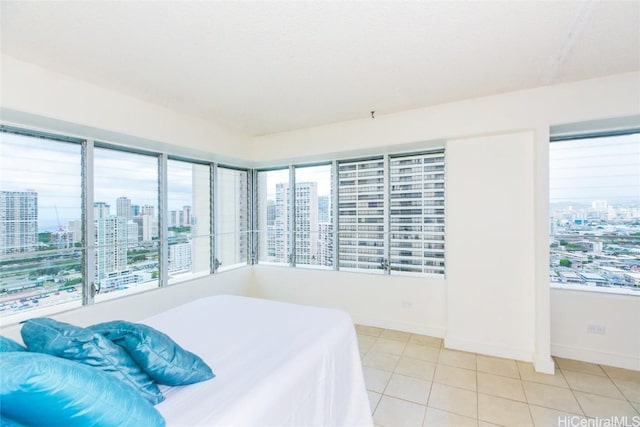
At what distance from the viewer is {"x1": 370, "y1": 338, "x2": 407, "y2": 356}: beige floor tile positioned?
9.96 feet

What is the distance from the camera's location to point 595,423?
194cm

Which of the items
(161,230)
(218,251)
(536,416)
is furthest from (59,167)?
(536,416)

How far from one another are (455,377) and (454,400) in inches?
13.8

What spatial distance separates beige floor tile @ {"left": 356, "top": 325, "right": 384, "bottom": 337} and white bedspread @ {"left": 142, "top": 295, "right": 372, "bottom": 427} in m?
1.52

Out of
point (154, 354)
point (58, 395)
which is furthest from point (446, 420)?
point (58, 395)

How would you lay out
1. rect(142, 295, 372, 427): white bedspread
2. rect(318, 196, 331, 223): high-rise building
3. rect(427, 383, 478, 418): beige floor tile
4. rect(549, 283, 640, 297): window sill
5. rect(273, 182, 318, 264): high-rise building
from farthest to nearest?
rect(273, 182, 318, 264): high-rise building
rect(318, 196, 331, 223): high-rise building
rect(549, 283, 640, 297): window sill
rect(427, 383, 478, 418): beige floor tile
rect(142, 295, 372, 427): white bedspread

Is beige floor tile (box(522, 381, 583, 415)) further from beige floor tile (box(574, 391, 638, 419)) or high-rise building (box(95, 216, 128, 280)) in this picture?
high-rise building (box(95, 216, 128, 280))

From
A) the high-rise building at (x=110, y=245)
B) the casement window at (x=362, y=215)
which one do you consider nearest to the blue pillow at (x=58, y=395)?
the high-rise building at (x=110, y=245)

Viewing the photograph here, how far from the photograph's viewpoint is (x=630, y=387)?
2.33 m

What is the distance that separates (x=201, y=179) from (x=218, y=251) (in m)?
1.04

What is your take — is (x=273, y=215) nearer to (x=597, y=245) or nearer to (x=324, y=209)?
(x=324, y=209)

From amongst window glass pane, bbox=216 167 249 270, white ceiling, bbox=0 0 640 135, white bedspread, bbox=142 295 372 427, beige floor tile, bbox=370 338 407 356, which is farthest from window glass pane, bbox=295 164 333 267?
white bedspread, bbox=142 295 372 427

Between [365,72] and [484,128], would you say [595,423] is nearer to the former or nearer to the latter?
[484,128]

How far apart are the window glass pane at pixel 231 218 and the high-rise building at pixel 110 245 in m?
1.23
